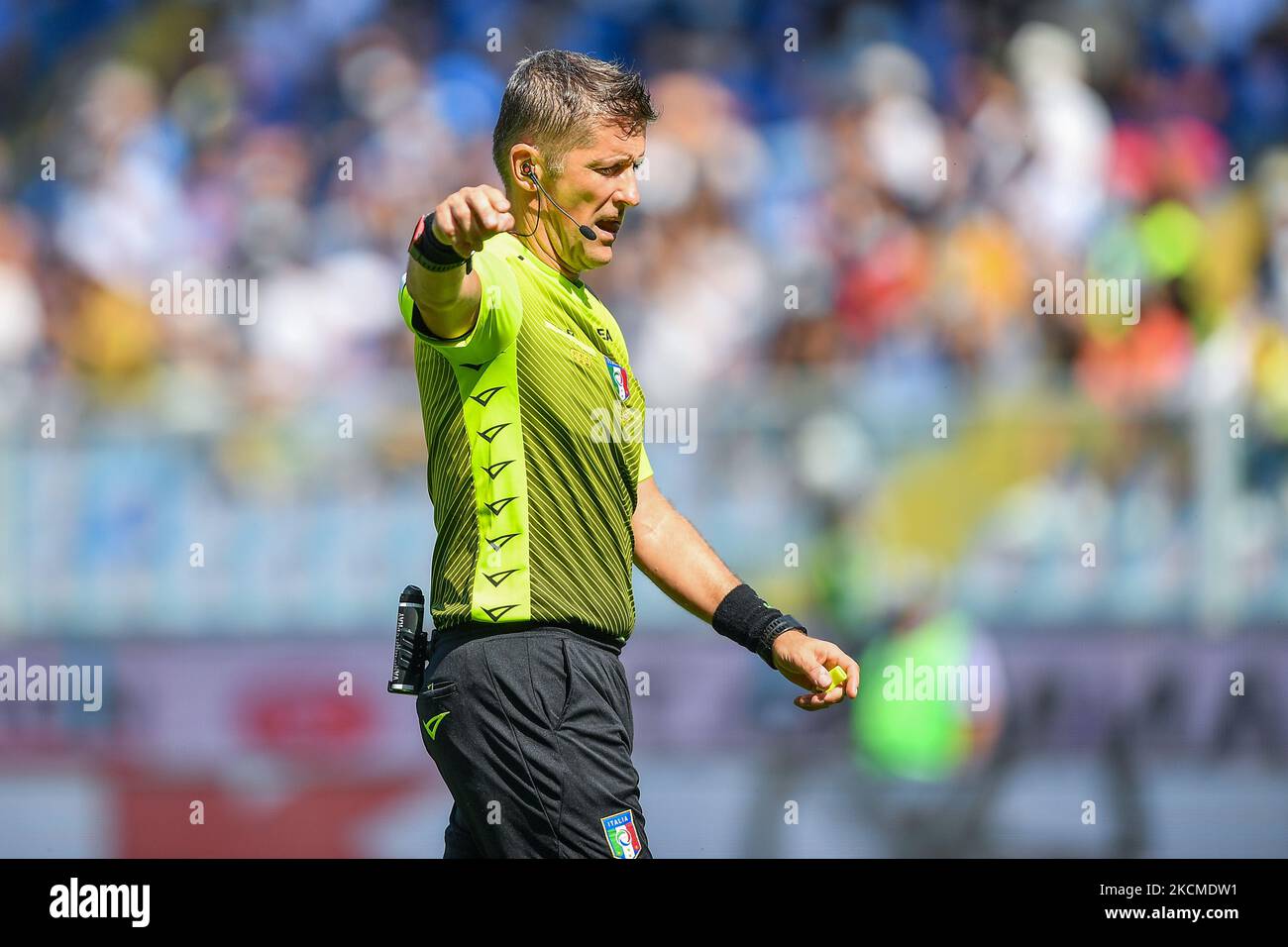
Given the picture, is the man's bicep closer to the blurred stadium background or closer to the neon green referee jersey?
the neon green referee jersey

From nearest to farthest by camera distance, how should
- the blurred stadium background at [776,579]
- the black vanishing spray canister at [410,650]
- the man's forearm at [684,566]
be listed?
1. the black vanishing spray canister at [410,650]
2. the man's forearm at [684,566]
3. the blurred stadium background at [776,579]

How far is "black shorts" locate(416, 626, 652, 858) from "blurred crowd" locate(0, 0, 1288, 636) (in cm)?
403

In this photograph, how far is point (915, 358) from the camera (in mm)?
7934

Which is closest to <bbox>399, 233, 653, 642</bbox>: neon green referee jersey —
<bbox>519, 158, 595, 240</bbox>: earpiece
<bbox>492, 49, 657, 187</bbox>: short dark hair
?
<bbox>519, 158, 595, 240</bbox>: earpiece

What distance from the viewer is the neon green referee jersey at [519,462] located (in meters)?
3.08

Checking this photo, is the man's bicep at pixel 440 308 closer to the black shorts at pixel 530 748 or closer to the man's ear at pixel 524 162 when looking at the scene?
the man's ear at pixel 524 162

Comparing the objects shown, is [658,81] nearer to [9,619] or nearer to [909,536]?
[909,536]

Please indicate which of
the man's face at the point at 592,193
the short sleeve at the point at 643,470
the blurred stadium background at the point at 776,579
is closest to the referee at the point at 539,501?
the man's face at the point at 592,193

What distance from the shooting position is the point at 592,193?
3.30 meters

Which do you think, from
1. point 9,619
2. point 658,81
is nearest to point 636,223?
point 658,81

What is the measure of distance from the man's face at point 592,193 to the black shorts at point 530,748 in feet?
2.53

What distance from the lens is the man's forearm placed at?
3514 mm

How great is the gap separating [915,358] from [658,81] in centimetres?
234

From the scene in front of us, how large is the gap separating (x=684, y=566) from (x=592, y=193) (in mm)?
811
